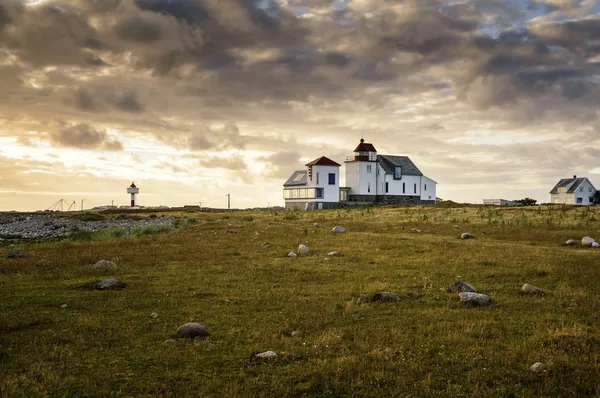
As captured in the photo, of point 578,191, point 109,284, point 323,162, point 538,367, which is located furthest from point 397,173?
point 538,367

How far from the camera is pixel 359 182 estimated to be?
3971 inches

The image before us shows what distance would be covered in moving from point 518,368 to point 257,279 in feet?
34.9

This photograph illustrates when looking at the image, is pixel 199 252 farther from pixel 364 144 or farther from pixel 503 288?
pixel 364 144

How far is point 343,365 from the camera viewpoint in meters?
9.12

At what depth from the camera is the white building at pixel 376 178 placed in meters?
101

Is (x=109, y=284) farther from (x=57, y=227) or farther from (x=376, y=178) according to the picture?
(x=376, y=178)

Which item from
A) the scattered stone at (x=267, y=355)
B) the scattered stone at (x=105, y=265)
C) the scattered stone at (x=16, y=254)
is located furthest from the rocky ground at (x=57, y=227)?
the scattered stone at (x=267, y=355)

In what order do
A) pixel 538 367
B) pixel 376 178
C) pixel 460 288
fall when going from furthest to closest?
pixel 376 178
pixel 460 288
pixel 538 367

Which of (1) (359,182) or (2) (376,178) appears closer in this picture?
(1) (359,182)

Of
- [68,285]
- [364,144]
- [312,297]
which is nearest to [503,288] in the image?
[312,297]

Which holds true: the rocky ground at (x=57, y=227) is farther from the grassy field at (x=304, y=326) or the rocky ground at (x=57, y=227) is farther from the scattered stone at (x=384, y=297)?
the scattered stone at (x=384, y=297)

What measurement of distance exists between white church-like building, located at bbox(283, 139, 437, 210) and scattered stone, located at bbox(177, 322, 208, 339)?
83.5 m

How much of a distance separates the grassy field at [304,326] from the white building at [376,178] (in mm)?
76366

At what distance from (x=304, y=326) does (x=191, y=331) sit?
8.14 ft
